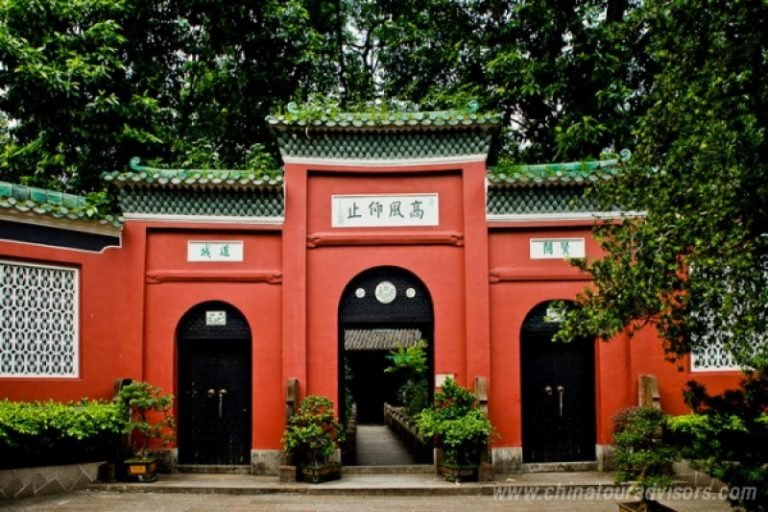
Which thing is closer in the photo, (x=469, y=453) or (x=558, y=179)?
(x=469, y=453)

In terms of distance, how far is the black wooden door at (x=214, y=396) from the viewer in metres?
10.7

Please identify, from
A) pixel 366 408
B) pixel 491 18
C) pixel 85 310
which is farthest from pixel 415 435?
pixel 366 408

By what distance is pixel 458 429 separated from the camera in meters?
9.46

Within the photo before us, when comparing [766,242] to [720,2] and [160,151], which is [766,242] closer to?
[720,2]

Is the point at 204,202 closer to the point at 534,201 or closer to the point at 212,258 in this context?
the point at 212,258

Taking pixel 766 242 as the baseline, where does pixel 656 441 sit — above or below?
below

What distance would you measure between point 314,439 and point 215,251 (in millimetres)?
3048

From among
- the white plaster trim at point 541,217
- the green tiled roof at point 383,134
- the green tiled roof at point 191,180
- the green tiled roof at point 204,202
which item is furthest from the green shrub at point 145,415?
the white plaster trim at point 541,217

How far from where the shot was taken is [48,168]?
516 inches

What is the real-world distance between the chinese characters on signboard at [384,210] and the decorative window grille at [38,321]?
12.0 ft

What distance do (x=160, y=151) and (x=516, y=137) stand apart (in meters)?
7.03

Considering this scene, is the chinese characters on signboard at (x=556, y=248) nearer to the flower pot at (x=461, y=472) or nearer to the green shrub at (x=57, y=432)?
the flower pot at (x=461, y=472)

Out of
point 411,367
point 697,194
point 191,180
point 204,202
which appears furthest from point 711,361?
point 411,367

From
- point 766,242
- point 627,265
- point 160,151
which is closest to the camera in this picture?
point 766,242
